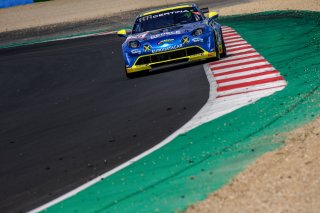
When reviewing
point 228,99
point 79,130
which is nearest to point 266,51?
point 228,99

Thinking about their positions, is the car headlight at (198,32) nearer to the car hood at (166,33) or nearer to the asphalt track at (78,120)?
the car hood at (166,33)

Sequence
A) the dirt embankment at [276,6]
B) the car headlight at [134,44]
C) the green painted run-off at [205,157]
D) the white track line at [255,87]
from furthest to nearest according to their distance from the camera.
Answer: the dirt embankment at [276,6]
the car headlight at [134,44]
the white track line at [255,87]
the green painted run-off at [205,157]

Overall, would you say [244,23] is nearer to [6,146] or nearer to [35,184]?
[6,146]

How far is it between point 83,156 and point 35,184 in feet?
3.52

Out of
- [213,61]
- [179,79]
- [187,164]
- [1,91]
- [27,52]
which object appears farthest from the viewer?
[27,52]

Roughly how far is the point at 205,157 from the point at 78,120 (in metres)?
4.10

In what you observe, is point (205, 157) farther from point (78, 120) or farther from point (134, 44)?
point (134, 44)

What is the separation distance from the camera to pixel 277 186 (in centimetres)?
632

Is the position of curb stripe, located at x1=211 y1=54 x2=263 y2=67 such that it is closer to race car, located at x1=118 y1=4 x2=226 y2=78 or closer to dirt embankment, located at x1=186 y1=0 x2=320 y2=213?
race car, located at x1=118 y1=4 x2=226 y2=78

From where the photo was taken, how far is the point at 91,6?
166 feet

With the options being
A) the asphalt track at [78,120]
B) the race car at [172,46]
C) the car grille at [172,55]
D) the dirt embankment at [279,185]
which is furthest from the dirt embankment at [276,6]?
the dirt embankment at [279,185]

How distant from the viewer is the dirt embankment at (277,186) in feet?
19.1

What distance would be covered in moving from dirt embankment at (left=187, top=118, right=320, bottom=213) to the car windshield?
337 inches

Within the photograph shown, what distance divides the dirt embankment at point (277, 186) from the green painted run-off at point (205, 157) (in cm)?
19
